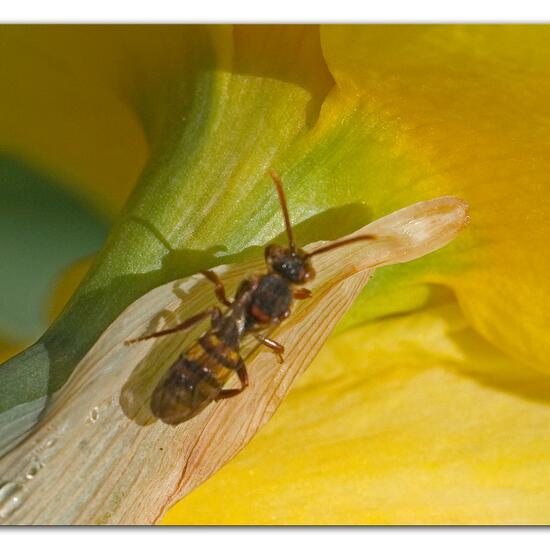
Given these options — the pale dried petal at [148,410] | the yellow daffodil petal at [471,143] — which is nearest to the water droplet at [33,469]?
the pale dried petal at [148,410]

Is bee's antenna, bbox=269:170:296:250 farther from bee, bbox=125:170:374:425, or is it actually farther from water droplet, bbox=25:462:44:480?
water droplet, bbox=25:462:44:480

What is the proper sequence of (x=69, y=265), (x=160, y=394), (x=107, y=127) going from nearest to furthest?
1. (x=160, y=394)
2. (x=107, y=127)
3. (x=69, y=265)

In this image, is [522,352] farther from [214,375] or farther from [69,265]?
[69,265]

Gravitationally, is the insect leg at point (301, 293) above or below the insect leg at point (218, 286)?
below

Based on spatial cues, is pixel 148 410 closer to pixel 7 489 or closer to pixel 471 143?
pixel 7 489

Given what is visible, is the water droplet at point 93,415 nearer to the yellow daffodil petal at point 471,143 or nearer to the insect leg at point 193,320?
the insect leg at point 193,320

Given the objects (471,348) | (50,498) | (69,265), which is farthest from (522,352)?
(69,265)
